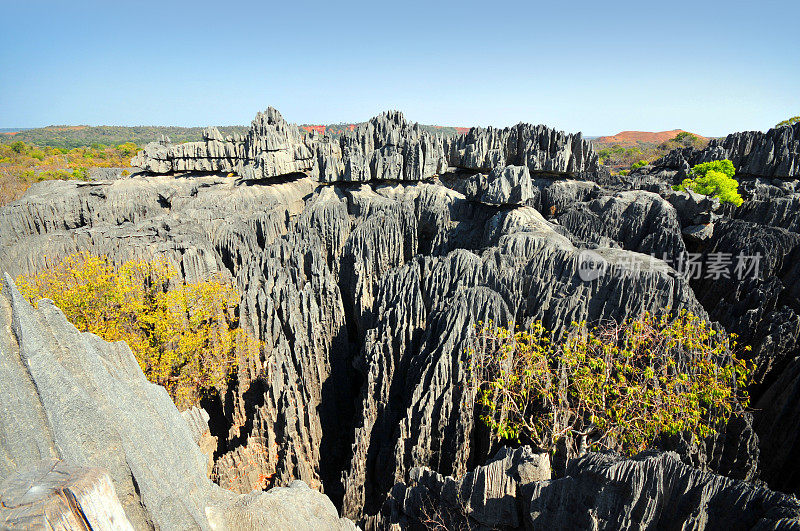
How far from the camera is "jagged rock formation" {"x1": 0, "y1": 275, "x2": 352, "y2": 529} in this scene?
122 inches

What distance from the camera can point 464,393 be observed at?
13055mm

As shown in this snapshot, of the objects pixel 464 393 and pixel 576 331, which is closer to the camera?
pixel 464 393

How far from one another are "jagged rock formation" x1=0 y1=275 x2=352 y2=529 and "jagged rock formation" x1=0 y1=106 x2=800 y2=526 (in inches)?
63.9

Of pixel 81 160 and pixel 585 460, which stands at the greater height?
pixel 81 160

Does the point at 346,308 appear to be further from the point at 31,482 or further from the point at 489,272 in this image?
the point at 31,482

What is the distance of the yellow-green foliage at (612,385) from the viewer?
11055 mm

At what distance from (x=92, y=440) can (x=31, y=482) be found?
5.94 feet

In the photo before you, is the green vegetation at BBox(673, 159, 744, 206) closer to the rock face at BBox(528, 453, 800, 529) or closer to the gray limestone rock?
the gray limestone rock

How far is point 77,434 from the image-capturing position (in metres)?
4.40

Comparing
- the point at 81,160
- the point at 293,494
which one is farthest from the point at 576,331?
the point at 81,160

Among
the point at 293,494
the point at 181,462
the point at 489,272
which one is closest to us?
the point at 181,462

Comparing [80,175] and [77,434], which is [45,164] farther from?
[77,434]

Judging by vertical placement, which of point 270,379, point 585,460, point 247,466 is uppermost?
point 585,460

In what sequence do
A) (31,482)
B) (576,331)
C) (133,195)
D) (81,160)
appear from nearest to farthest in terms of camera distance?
(31,482) → (576,331) → (133,195) → (81,160)
